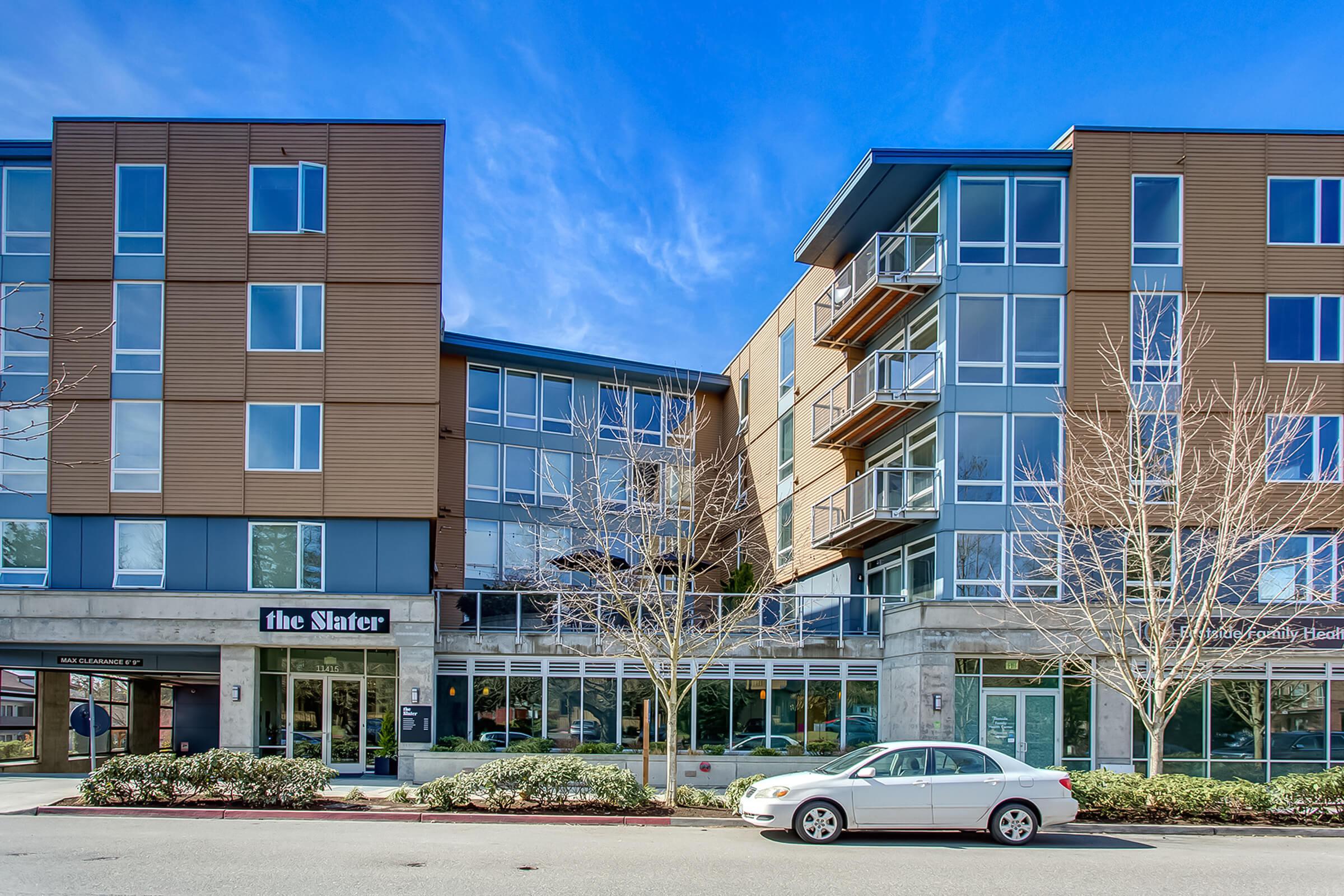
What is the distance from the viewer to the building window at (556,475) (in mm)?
32656

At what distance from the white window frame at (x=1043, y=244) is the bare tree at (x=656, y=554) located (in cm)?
766

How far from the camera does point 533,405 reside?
34.2 m

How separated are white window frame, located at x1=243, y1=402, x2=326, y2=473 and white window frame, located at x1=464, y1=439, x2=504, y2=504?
7096 mm

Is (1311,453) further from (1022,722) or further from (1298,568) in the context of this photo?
(1022,722)

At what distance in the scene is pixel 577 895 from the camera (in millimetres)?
10805

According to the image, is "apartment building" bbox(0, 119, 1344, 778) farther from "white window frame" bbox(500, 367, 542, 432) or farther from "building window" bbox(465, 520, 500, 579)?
"white window frame" bbox(500, 367, 542, 432)

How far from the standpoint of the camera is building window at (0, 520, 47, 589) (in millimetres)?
25688

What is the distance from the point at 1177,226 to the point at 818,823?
1594cm

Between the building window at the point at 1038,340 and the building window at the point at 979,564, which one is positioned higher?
the building window at the point at 1038,340

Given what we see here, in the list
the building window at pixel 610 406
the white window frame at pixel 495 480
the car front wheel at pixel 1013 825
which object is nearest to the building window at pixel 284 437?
the white window frame at pixel 495 480

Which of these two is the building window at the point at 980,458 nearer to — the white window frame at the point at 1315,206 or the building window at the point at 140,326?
the white window frame at the point at 1315,206

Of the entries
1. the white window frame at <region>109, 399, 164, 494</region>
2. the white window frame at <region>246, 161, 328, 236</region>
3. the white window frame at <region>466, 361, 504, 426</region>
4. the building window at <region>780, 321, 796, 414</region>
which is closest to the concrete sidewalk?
the white window frame at <region>109, 399, 164, 494</region>

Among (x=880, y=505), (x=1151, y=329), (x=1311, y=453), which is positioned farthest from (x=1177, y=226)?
(x=880, y=505)

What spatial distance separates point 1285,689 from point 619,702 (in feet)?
45.7
